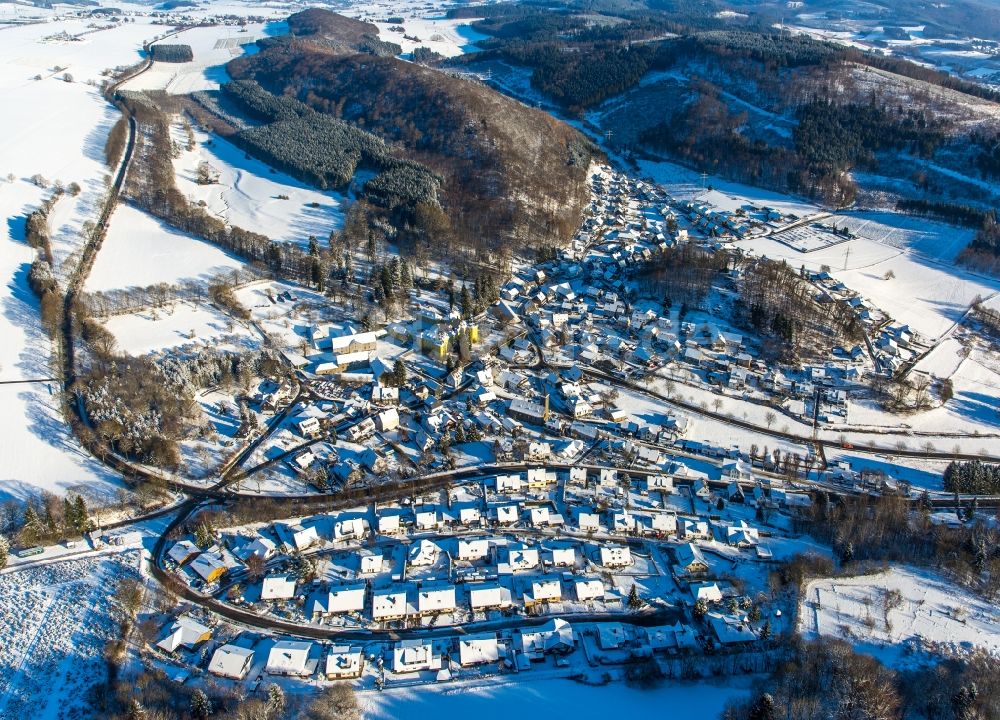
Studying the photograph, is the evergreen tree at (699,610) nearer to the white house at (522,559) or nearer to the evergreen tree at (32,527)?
the white house at (522,559)

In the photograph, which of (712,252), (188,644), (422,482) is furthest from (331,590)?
(712,252)

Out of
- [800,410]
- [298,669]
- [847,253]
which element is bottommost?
[298,669]

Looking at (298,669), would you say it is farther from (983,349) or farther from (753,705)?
(983,349)

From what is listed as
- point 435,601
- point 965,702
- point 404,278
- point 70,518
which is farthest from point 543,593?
point 404,278

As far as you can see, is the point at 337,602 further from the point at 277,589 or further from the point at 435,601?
the point at 435,601

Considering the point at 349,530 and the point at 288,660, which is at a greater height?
the point at 349,530

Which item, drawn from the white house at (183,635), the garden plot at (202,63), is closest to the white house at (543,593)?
the white house at (183,635)
